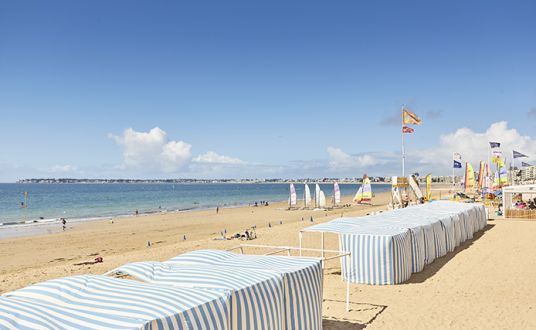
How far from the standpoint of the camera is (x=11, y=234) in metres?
33.0

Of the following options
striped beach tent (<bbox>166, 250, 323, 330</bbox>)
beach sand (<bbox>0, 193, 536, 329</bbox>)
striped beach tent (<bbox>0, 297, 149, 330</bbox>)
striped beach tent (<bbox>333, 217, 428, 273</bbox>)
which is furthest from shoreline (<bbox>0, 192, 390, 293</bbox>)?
striped beach tent (<bbox>0, 297, 149, 330</bbox>)

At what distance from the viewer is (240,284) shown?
572 centimetres

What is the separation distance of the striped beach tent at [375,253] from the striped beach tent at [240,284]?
5745 mm

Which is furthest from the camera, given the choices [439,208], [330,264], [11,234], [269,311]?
[11,234]

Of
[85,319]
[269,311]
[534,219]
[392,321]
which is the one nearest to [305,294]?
[269,311]

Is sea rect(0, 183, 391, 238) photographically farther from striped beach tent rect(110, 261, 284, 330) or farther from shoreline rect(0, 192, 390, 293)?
striped beach tent rect(110, 261, 284, 330)

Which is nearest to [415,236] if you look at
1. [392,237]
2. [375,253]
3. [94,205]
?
[392,237]

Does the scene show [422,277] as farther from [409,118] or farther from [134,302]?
[409,118]

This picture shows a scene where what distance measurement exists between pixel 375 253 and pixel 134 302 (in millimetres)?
8594

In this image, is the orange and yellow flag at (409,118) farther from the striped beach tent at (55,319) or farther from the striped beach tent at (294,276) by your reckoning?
the striped beach tent at (55,319)

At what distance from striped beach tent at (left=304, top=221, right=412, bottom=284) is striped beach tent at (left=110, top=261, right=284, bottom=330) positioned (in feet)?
18.8

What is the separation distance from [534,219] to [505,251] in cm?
1254

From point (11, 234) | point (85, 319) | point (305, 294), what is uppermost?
point (85, 319)

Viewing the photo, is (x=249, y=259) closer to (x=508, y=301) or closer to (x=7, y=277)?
(x=508, y=301)
